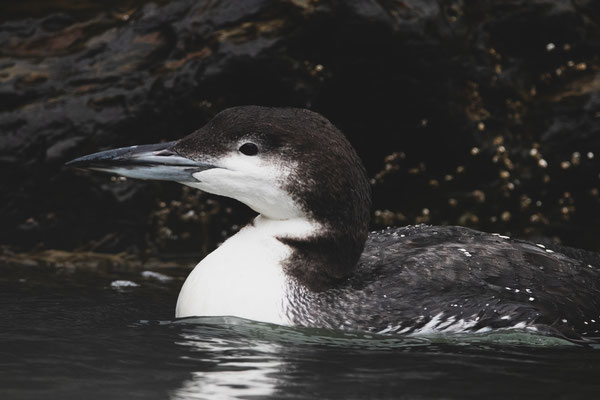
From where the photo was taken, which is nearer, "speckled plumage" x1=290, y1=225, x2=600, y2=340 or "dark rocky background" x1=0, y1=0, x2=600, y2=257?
"speckled plumage" x1=290, y1=225, x2=600, y2=340

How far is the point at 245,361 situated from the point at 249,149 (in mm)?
1029

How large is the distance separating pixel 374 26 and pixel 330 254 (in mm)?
2336

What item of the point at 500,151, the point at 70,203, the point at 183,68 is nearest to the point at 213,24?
the point at 183,68

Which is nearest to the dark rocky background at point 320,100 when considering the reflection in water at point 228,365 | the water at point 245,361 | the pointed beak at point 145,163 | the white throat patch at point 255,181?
the water at point 245,361

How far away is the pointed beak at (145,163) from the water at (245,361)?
2.13ft

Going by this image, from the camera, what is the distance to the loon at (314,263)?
15.3ft

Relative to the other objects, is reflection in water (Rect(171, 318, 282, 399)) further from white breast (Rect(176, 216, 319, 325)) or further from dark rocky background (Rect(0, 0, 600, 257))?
dark rocky background (Rect(0, 0, 600, 257))

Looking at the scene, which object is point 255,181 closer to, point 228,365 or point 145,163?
point 145,163

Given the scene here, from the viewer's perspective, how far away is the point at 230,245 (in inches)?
191

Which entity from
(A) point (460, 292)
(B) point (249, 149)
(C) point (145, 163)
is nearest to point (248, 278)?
(B) point (249, 149)

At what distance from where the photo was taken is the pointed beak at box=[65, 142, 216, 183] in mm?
4789

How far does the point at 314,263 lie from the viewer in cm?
480

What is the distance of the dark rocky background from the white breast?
2.04 meters

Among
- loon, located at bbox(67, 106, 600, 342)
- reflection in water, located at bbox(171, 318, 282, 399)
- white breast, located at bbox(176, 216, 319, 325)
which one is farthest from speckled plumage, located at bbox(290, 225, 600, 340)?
reflection in water, located at bbox(171, 318, 282, 399)
